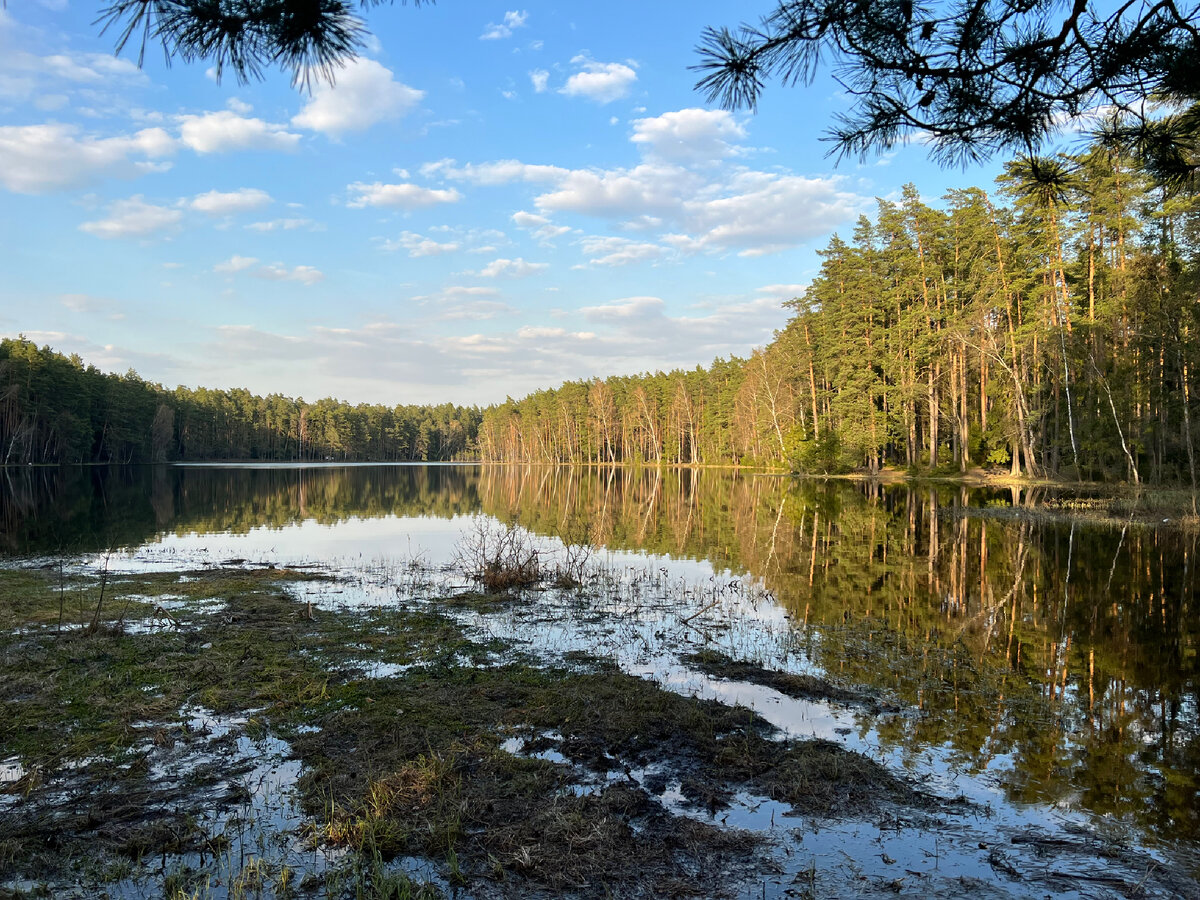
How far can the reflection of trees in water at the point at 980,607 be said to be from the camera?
6012 mm

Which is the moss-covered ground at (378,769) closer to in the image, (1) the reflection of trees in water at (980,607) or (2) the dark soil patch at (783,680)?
(2) the dark soil patch at (783,680)

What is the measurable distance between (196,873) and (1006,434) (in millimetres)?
44716

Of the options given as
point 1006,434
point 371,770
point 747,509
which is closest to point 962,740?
point 371,770

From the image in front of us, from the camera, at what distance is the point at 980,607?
11945mm

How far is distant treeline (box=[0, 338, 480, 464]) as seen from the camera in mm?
77750

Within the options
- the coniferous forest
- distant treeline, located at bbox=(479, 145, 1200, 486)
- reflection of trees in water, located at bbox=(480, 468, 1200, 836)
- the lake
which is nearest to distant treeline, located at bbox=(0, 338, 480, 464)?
the coniferous forest

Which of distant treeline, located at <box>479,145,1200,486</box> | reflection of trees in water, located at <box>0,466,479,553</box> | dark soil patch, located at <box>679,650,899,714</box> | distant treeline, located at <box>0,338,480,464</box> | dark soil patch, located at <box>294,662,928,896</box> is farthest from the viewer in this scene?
distant treeline, located at <box>0,338,480,464</box>

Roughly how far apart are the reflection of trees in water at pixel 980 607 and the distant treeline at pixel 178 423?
58.3 metres

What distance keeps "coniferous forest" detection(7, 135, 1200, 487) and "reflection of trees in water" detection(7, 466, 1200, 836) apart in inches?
190

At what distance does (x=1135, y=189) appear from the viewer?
31594 millimetres

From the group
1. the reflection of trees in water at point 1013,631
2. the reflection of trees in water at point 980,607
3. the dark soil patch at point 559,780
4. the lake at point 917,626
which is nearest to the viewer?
the dark soil patch at point 559,780

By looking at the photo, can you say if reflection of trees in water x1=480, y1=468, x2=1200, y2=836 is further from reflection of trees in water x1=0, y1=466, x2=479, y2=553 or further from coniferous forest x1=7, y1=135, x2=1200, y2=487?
reflection of trees in water x1=0, y1=466, x2=479, y2=553

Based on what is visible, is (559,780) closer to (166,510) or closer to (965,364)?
(166,510)

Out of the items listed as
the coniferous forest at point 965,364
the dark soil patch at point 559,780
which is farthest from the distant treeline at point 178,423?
the dark soil patch at point 559,780
